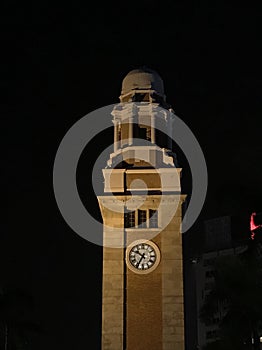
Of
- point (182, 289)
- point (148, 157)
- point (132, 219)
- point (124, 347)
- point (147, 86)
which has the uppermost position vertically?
point (147, 86)

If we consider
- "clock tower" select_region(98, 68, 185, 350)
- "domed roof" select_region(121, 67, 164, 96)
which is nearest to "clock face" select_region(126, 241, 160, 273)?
"clock tower" select_region(98, 68, 185, 350)

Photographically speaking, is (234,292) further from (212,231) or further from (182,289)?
(212,231)

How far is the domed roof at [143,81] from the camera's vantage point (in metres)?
45.3

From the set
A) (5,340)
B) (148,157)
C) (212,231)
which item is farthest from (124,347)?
(212,231)

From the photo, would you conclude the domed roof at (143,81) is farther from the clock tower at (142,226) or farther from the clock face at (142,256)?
the clock face at (142,256)

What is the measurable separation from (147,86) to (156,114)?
1.60m

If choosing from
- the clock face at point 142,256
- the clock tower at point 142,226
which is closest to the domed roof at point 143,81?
the clock tower at point 142,226

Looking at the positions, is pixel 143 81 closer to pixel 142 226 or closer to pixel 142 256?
pixel 142 226

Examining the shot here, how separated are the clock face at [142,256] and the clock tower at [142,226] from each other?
5 cm

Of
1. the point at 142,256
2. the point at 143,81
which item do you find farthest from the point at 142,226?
the point at 143,81

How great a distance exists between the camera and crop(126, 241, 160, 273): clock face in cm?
→ 4188

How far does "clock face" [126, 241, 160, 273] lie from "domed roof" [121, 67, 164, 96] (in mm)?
8177

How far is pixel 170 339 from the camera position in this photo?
40.5 metres

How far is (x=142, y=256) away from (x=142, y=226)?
1533mm
